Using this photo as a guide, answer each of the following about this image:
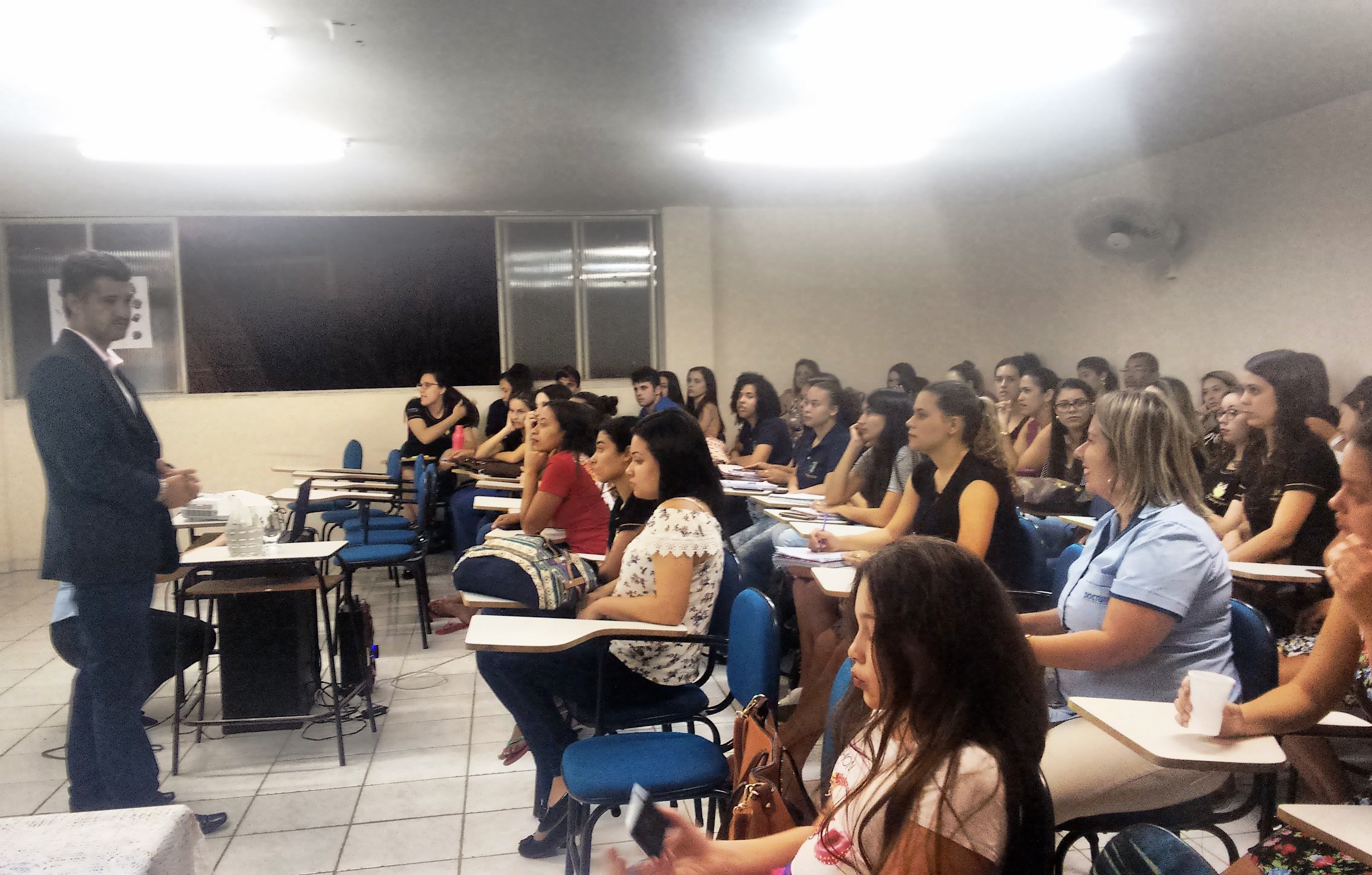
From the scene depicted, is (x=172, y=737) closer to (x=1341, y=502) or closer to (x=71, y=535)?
(x=71, y=535)

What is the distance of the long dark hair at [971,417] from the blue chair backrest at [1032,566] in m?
0.20

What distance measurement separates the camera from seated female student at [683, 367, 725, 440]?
7.00 meters

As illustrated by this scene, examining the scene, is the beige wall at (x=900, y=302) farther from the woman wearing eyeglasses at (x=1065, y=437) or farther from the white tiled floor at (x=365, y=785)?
the white tiled floor at (x=365, y=785)

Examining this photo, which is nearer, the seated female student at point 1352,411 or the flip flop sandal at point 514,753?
the flip flop sandal at point 514,753

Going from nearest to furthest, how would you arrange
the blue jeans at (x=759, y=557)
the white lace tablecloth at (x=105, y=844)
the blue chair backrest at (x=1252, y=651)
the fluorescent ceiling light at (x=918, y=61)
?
the white lace tablecloth at (x=105, y=844) → the blue chair backrest at (x=1252, y=651) → the fluorescent ceiling light at (x=918, y=61) → the blue jeans at (x=759, y=557)

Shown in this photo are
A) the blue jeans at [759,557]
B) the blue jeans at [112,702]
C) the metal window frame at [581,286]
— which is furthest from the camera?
the metal window frame at [581,286]

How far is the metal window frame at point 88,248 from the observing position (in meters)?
7.10

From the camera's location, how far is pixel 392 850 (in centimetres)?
263

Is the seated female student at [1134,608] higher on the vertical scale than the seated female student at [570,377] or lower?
lower

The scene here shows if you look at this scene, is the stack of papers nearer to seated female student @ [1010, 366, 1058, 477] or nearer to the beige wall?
seated female student @ [1010, 366, 1058, 477]

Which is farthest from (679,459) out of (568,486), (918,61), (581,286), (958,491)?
(581,286)

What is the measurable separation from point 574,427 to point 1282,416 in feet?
8.34

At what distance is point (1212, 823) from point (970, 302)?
682 centimetres

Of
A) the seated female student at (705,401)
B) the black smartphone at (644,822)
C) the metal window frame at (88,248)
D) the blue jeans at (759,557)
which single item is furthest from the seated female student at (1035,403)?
the metal window frame at (88,248)
